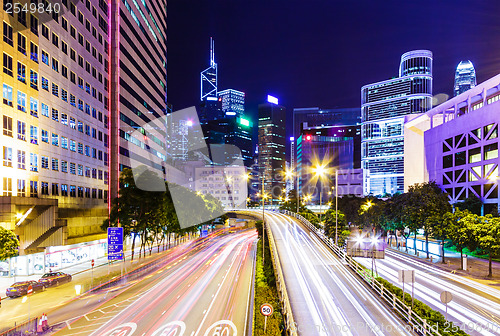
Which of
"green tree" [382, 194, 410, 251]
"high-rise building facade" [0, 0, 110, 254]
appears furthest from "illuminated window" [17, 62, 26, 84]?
"green tree" [382, 194, 410, 251]

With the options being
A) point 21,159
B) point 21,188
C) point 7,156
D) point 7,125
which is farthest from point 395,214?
point 7,125

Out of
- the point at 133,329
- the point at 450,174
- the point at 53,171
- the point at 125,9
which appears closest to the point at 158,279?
the point at 133,329

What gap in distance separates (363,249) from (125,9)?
65.2 meters

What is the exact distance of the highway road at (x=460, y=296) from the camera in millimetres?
22906

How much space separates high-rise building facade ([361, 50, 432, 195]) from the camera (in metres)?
186

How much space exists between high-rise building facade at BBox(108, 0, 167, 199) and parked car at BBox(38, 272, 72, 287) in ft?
88.0

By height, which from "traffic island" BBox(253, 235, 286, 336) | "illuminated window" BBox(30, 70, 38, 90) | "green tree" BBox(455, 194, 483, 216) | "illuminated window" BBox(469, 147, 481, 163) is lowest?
"traffic island" BBox(253, 235, 286, 336)

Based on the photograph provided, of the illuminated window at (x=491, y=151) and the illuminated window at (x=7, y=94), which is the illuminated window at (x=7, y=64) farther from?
the illuminated window at (x=491, y=151)

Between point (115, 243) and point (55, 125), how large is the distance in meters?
22.7

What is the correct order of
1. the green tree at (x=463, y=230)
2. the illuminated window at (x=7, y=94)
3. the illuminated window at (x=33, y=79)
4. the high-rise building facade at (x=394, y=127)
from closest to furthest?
the illuminated window at (x=7, y=94), the green tree at (x=463, y=230), the illuminated window at (x=33, y=79), the high-rise building facade at (x=394, y=127)

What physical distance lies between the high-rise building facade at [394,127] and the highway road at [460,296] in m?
154

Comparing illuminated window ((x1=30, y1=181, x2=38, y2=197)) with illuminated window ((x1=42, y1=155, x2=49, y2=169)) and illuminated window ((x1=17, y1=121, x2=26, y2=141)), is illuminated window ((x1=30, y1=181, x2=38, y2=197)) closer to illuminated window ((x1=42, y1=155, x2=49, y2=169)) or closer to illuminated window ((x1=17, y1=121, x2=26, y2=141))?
illuminated window ((x1=42, y1=155, x2=49, y2=169))

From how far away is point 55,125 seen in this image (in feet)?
149

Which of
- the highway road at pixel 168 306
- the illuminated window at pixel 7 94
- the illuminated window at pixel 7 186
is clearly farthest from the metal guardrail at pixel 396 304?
the illuminated window at pixel 7 94
